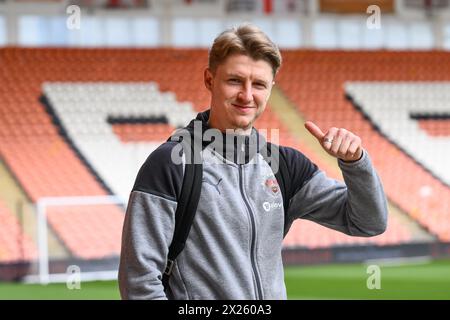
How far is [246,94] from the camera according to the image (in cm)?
212

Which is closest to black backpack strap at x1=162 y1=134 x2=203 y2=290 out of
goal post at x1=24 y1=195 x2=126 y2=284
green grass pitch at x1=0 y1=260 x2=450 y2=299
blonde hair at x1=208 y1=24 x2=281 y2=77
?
blonde hair at x1=208 y1=24 x2=281 y2=77

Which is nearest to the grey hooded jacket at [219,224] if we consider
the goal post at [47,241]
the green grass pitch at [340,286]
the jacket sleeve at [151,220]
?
the jacket sleeve at [151,220]

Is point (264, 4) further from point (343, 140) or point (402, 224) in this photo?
point (343, 140)

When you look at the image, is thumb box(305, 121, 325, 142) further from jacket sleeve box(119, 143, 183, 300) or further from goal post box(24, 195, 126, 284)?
goal post box(24, 195, 126, 284)

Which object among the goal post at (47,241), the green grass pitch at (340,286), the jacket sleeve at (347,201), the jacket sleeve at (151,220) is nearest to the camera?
the jacket sleeve at (151,220)

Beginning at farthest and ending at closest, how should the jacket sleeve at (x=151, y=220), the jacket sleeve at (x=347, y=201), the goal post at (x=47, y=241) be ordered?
the goal post at (x=47, y=241) → the jacket sleeve at (x=347, y=201) → the jacket sleeve at (x=151, y=220)

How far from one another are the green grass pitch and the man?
22.2 feet

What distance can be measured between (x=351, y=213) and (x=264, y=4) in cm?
1359

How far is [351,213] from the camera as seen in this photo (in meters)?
2.25

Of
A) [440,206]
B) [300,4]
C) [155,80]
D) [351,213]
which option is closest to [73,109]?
[155,80]

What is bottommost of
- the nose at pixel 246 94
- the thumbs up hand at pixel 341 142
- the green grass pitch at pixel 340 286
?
the green grass pitch at pixel 340 286

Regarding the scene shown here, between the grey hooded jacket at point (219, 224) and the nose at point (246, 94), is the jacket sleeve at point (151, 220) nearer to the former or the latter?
the grey hooded jacket at point (219, 224)

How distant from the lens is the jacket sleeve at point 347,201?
2164 millimetres

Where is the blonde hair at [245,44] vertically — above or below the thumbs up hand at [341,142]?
above
